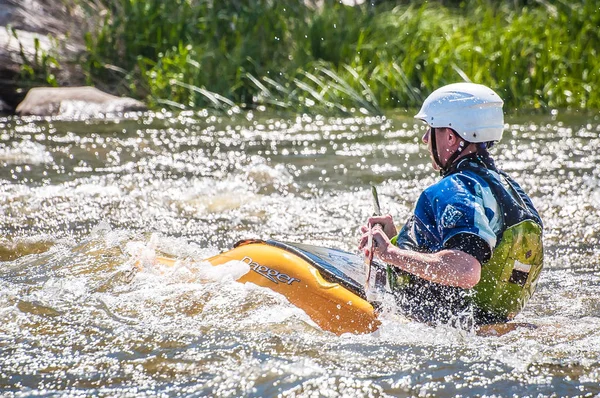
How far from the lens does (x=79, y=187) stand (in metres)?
7.07

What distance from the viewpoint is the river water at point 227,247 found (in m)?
3.38

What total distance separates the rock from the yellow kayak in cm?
640

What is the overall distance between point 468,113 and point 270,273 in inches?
45.6

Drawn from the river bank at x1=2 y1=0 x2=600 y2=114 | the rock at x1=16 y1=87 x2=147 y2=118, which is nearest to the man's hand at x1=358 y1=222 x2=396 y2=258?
the river bank at x1=2 y1=0 x2=600 y2=114

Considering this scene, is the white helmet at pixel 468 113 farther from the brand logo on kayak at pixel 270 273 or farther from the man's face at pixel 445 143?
the brand logo on kayak at pixel 270 273

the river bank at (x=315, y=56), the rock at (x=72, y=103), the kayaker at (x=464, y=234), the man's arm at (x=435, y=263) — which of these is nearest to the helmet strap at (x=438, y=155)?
the kayaker at (x=464, y=234)

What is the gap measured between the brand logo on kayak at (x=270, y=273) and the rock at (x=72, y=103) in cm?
658

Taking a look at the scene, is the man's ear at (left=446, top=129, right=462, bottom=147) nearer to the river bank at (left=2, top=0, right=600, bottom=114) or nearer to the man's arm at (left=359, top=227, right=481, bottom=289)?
the man's arm at (left=359, top=227, right=481, bottom=289)

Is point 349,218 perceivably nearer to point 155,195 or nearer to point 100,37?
point 155,195

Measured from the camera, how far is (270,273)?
4055mm

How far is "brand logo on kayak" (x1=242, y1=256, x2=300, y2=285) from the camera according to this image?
3.99 m

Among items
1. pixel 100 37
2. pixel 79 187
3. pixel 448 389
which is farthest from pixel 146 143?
pixel 448 389

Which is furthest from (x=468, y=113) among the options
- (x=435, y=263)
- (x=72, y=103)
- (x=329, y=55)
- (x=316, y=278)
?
(x=329, y=55)

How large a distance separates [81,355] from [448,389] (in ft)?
4.79
